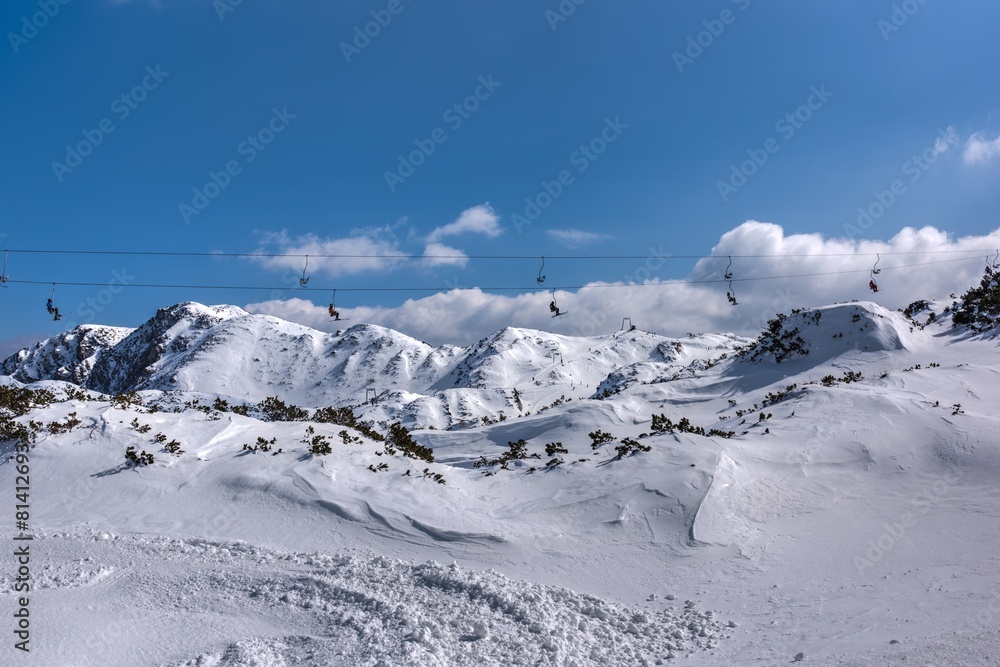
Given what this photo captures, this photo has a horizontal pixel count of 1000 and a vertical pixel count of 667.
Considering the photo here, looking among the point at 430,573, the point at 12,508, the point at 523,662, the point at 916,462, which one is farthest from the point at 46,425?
the point at 916,462

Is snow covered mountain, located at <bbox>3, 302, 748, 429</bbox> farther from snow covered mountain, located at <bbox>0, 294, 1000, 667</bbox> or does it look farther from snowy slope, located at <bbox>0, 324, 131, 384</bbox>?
snow covered mountain, located at <bbox>0, 294, 1000, 667</bbox>

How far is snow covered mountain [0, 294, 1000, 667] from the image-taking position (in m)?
6.84

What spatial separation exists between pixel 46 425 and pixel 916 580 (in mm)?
16223

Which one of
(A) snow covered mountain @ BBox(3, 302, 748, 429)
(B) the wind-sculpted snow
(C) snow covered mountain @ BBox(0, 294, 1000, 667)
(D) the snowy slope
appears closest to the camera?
(B) the wind-sculpted snow

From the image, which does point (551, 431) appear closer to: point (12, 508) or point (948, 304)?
point (12, 508)

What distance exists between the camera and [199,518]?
34.7 feet

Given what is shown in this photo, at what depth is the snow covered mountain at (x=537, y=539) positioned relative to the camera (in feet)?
22.4
